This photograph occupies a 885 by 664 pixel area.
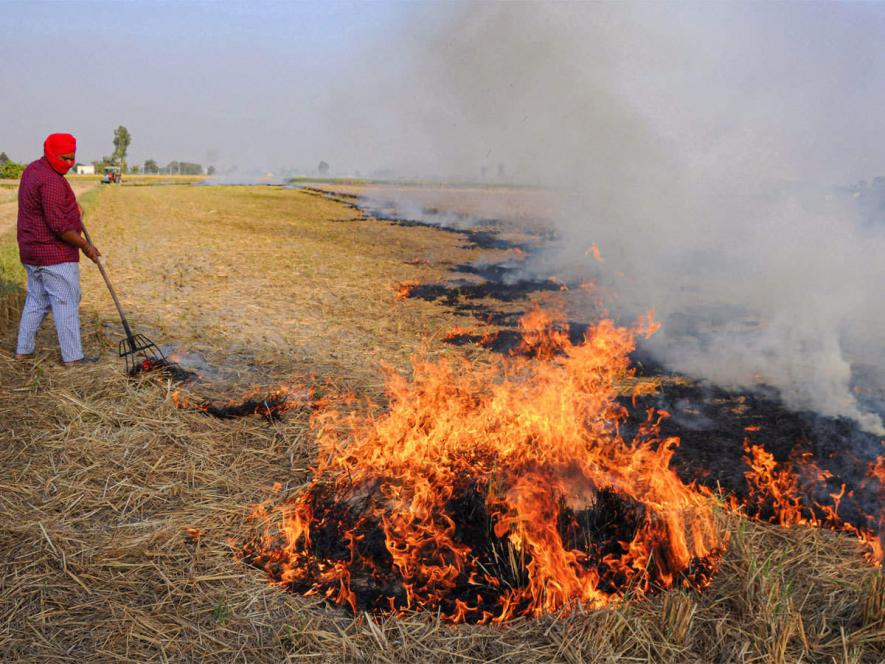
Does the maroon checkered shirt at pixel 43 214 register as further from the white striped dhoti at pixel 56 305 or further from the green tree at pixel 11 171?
the green tree at pixel 11 171

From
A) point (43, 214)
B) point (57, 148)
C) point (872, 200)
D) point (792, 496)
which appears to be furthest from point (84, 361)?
point (872, 200)

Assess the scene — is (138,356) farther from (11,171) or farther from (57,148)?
(11,171)

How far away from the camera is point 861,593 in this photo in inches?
114

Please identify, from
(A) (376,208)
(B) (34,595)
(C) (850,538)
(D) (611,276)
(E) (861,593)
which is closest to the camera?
(E) (861,593)

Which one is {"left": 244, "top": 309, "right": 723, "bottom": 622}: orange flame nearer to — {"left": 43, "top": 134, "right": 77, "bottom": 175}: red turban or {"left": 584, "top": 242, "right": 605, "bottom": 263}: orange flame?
{"left": 43, "top": 134, "right": 77, "bottom": 175}: red turban

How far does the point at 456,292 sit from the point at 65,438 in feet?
26.0

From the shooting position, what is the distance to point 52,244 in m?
5.73

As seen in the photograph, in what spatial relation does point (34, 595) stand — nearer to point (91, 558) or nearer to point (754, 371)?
point (91, 558)

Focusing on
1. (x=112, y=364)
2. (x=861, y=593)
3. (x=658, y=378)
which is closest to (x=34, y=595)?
(x=112, y=364)

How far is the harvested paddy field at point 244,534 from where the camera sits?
277 cm

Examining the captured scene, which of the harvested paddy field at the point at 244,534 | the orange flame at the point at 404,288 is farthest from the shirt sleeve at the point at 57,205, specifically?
the orange flame at the point at 404,288

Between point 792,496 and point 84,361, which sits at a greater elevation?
point 84,361

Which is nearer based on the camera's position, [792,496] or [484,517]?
[484,517]

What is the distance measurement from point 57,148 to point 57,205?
0.57 m
